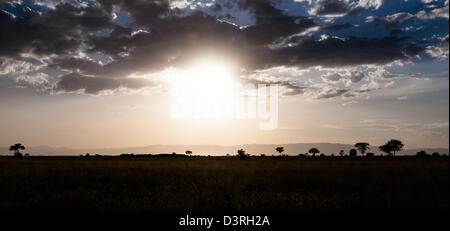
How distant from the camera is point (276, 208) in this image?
9.12 m

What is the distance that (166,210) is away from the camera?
8.80m

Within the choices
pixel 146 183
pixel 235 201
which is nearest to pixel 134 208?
pixel 235 201
